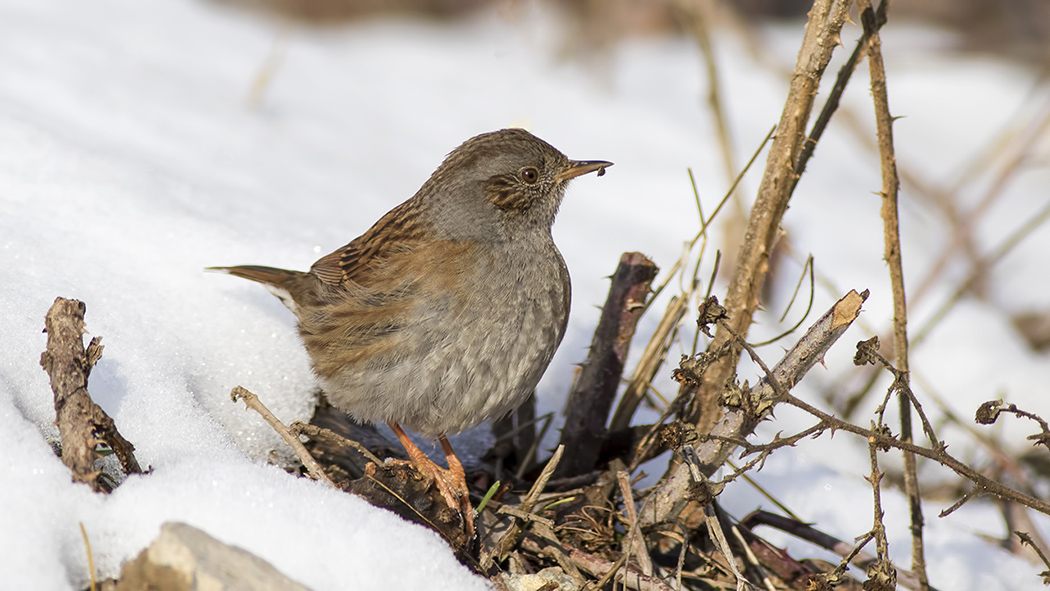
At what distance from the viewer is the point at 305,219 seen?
4695mm

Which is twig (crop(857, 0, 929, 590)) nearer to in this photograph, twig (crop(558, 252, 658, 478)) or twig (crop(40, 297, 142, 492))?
twig (crop(558, 252, 658, 478))

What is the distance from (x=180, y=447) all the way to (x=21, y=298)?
769 mm

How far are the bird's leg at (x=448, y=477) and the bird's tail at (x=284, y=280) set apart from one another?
65 cm

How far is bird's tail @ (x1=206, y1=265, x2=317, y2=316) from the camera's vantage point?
150 inches

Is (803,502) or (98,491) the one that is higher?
(803,502)

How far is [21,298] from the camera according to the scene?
10.2ft

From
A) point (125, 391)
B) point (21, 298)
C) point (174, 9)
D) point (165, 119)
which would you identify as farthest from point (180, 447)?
point (174, 9)

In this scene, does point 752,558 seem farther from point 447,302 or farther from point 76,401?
point 76,401

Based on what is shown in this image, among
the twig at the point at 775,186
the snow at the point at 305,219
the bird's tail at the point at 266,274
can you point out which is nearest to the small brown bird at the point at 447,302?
the bird's tail at the point at 266,274

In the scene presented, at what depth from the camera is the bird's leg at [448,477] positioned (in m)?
2.99

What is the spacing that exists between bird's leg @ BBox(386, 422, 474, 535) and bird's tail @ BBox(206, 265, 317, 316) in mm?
652

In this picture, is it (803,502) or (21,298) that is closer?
(21,298)

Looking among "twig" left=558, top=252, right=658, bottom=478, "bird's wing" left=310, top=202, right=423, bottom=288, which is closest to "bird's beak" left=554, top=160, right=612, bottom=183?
"twig" left=558, top=252, right=658, bottom=478

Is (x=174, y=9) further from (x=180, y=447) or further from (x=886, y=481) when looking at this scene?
(x=886, y=481)
